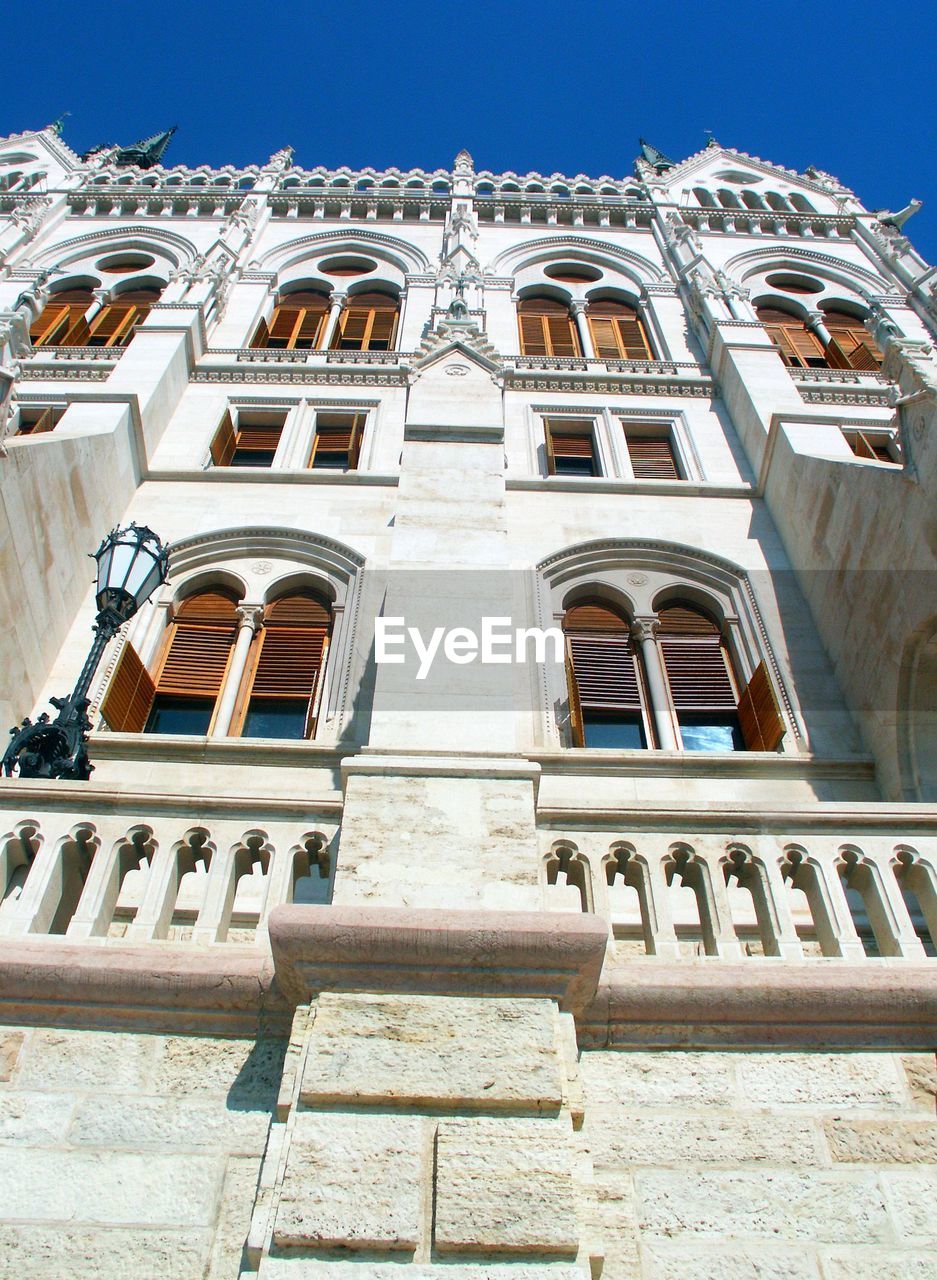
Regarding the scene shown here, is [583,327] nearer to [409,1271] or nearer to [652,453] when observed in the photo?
[652,453]

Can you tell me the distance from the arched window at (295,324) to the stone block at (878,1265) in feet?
54.9

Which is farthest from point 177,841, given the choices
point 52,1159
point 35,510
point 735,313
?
point 735,313

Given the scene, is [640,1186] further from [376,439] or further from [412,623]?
[376,439]

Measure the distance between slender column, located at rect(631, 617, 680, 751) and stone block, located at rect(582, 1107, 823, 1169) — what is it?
542 cm

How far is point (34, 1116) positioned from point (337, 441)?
12.3 meters

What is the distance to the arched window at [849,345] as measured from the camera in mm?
18562

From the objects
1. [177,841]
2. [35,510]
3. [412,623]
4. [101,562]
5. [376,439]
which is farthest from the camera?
[376,439]

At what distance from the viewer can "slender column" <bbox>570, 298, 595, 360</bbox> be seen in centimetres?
1947

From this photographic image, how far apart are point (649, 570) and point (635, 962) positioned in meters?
7.95

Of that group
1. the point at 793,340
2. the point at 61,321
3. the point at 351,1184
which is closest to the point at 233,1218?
the point at 351,1184

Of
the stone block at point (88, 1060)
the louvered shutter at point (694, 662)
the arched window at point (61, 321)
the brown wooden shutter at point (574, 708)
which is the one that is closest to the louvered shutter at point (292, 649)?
the brown wooden shutter at point (574, 708)

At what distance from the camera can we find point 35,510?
10.7 metres

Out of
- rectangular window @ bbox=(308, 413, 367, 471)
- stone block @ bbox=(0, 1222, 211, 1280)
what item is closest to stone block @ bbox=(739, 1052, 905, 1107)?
stone block @ bbox=(0, 1222, 211, 1280)

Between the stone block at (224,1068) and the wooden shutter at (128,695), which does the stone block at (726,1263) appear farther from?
the wooden shutter at (128,695)
